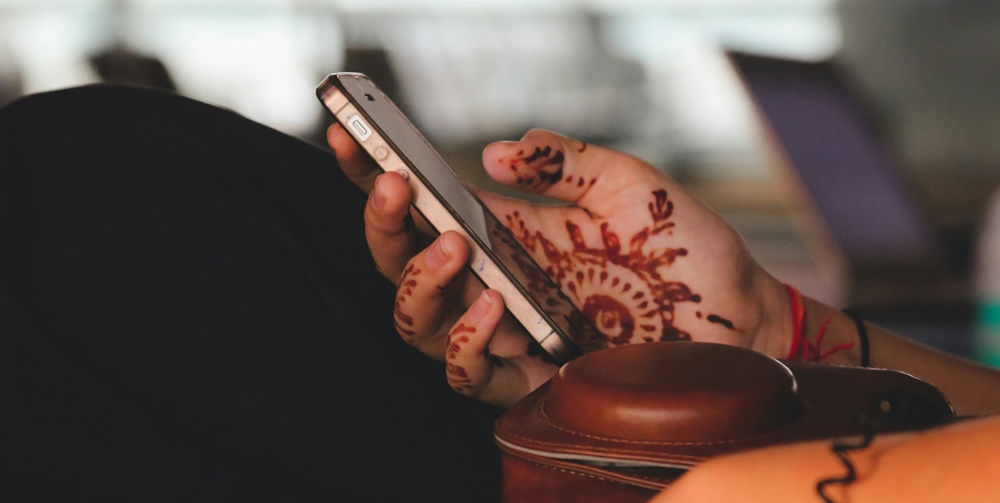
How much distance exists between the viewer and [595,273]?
715 millimetres

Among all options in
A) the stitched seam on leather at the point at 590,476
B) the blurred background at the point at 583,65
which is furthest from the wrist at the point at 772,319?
the blurred background at the point at 583,65

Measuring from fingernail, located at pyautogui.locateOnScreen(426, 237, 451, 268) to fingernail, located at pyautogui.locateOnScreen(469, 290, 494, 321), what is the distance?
0.12ft

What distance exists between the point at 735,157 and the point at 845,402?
5.45 metres

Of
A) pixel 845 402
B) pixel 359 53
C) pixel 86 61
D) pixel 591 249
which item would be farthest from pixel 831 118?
pixel 86 61

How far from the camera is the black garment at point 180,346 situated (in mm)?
520

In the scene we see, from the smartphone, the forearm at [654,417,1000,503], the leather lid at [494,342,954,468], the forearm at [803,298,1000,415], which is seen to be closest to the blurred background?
the forearm at [803,298,1000,415]

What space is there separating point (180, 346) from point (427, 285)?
174 millimetres

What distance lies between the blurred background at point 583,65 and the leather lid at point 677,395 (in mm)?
4100

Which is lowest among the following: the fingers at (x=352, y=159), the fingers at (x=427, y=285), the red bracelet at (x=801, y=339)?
the red bracelet at (x=801, y=339)

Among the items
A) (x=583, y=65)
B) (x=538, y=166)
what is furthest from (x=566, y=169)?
(x=583, y=65)

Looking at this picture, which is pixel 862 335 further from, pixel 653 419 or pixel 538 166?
pixel 653 419

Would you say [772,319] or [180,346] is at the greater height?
[180,346]

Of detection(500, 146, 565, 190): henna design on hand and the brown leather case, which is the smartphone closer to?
detection(500, 146, 565, 190): henna design on hand

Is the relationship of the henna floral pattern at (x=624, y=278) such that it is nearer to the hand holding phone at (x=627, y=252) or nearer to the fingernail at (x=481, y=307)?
the hand holding phone at (x=627, y=252)
